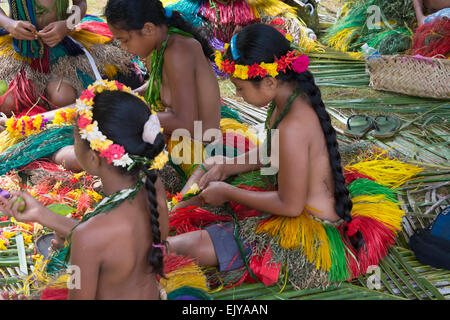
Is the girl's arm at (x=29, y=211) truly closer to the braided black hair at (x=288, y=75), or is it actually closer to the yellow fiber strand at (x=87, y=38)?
the braided black hair at (x=288, y=75)

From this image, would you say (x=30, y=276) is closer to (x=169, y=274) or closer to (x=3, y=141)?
(x=169, y=274)

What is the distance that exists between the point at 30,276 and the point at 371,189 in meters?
1.65

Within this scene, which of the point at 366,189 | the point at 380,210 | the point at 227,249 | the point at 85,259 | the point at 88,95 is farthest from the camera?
the point at 366,189

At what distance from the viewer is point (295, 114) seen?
215 centimetres

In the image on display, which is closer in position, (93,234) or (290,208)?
(93,234)

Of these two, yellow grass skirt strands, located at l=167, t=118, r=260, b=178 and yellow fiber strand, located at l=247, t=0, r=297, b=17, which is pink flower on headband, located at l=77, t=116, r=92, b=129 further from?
yellow fiber strand, located at l=247, t=0, r=297, b=17

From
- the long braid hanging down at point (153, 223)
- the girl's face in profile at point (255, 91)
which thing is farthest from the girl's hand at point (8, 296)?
the girl's face in profile at point (255, 91)

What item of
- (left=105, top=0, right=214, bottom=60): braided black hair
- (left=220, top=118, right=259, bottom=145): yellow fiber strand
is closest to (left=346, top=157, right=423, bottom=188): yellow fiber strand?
(left=220, top=118, right=259, bottom=145): yellow fiber strand

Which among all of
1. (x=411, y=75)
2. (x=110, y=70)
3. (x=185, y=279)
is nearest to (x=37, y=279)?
(x=185, y=279)

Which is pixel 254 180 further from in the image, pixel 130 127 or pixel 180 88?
pixel 130 127

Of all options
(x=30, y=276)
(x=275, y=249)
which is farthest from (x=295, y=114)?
(x=30, y=276)

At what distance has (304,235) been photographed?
2238mm

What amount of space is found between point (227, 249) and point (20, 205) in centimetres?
92

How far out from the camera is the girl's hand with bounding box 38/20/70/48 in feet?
11.4
